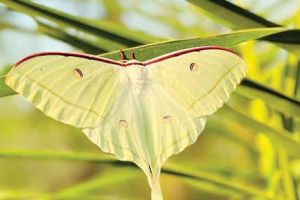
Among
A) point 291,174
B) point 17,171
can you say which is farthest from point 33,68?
point 17,171

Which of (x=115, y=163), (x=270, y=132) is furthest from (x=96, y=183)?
(x=270, y=132)

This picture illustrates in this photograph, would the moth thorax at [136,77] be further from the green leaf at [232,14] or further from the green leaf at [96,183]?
the green leaf at [96,183]

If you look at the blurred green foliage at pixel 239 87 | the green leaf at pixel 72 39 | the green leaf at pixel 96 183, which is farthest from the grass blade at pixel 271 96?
the green leaf at pixel 96 183

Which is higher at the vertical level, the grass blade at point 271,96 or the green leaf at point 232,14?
the green leaf at point 232,14

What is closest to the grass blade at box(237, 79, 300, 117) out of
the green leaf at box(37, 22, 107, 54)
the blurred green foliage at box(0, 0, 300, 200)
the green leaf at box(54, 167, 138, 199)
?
the blurred green foliage at box(0, 0, 300, 200)

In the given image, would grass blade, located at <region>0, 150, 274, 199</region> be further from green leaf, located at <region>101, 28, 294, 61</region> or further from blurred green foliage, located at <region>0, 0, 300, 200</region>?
green leaf, located at <region>101, 28, 294, 61</region>

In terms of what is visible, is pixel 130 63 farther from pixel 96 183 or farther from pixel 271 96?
pixel 96 183
